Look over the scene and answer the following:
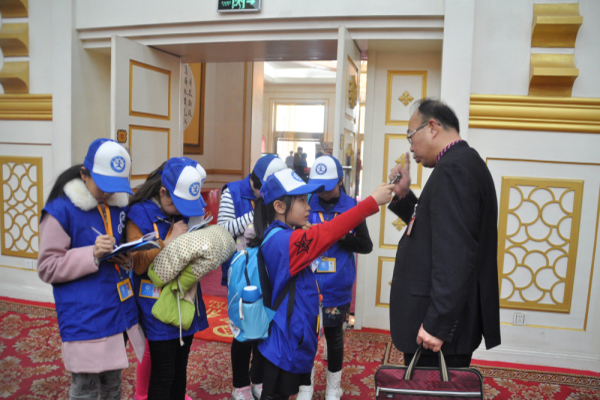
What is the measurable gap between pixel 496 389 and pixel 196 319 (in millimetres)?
2037

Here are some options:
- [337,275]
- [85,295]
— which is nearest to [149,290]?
[85,295]

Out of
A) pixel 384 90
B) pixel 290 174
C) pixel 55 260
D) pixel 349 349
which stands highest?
pixel 384 90

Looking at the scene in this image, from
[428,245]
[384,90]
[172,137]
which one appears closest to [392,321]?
[428,245]

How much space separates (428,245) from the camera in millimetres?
1538

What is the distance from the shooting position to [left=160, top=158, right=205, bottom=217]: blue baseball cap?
70.0 inches

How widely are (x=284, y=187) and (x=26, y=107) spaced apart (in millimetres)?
3604

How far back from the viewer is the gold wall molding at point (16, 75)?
4.07 metres

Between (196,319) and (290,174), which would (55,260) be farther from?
(290,174)

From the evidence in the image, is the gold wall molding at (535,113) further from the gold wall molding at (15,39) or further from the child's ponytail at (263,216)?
the gold wall molding at (15,39)

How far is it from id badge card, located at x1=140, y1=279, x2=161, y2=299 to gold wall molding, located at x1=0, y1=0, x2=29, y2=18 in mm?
3518

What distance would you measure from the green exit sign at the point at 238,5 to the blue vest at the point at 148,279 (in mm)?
2176

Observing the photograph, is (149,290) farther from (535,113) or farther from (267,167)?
(535,113)

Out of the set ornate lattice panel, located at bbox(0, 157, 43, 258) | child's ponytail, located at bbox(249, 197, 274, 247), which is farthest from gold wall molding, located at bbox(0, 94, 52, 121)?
child's ponytail, located at bbox(249, 197, 274, 247)

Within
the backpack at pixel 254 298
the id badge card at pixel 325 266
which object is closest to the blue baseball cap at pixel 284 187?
the backpack at pixel 254 298
